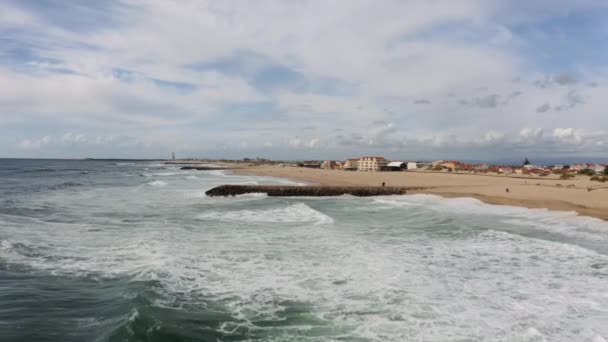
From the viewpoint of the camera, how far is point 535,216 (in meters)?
20.7

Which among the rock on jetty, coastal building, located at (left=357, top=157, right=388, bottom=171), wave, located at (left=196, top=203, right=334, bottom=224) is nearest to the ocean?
wave, located at (left=196, top=203, right=334, bottom=224)

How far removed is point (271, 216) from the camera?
21359 mm

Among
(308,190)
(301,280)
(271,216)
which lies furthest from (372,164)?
(301,280)

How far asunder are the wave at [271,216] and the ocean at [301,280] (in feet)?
3.21

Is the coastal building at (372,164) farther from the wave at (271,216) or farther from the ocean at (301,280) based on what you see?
the ocean at (301,280)

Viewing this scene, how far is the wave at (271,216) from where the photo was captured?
19.8 metres

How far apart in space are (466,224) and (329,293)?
11.9 metres

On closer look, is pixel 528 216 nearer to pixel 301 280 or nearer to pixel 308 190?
pixel 301 280

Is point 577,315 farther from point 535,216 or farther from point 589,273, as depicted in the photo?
point 535,216

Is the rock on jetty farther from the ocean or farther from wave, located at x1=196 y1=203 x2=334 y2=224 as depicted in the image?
the ocean

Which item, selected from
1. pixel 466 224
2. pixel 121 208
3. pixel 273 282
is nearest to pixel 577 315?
pixel 273 282

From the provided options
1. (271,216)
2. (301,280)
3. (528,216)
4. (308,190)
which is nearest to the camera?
(301,280)

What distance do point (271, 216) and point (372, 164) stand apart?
285 feet

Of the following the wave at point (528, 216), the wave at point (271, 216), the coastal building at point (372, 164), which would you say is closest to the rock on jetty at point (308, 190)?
the wave at point (528, 216)
